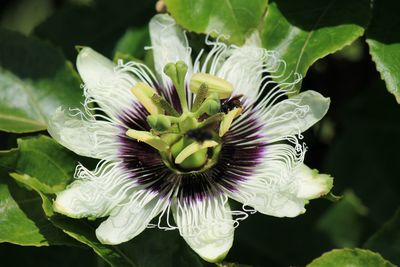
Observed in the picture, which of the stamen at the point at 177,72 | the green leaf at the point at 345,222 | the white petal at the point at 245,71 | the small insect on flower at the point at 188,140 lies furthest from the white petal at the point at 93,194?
the green leaf at the point at 345,222

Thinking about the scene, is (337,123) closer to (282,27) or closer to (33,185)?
(282,27)

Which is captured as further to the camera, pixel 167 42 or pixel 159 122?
pixel 167 42

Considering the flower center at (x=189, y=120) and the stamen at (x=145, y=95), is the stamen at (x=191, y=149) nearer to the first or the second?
the flower center at (x=189, y=120)

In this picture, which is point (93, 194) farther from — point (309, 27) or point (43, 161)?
point (309, 27)

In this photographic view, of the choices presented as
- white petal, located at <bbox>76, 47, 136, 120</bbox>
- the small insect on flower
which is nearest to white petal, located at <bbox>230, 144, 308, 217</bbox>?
the small insect on flower

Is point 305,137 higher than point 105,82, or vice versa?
point 105,82

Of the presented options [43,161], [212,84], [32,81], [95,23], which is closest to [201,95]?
[212,84]
